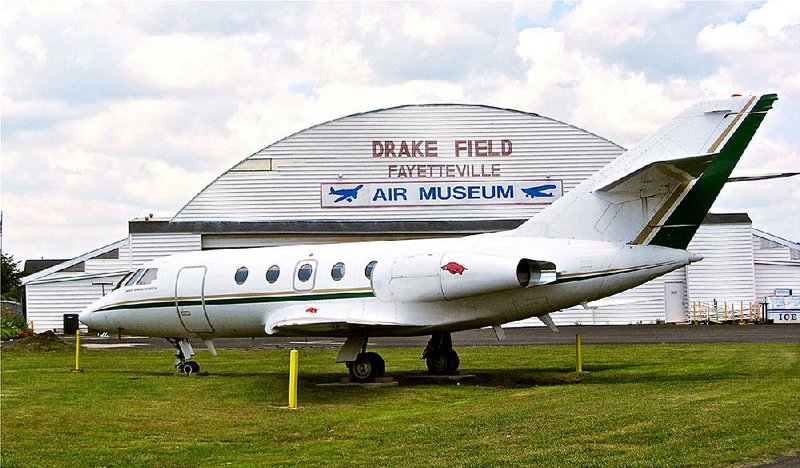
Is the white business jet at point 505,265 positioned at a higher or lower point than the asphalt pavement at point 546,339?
higher

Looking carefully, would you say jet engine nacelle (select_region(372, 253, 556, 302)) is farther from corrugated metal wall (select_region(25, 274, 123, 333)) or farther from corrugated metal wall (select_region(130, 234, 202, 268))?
corrugated metal wall (select_region(25, 274, 123, 333))

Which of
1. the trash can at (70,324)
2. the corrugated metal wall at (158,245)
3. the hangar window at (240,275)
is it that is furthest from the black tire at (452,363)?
the trash can at (70,324)

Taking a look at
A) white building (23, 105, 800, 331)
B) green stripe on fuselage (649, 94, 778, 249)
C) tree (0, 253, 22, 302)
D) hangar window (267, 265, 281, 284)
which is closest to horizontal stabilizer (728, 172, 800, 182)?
green stripe on fuselage (649, 94, 778, 249)

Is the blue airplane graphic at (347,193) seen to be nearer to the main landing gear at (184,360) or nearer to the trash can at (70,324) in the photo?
the trash can at (70,324)

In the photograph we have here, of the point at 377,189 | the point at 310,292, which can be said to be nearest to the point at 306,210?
the point at 377,189

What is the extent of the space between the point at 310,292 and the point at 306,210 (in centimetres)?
2567

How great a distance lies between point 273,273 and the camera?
21.4 m

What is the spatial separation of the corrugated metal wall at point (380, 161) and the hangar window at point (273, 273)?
81.1ft

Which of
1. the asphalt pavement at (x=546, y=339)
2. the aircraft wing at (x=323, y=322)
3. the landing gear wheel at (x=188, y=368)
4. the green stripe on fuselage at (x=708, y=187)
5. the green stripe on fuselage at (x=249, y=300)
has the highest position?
the green stripe on fuselage at (x=708, y=187)

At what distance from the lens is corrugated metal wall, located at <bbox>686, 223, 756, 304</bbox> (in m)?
47.9

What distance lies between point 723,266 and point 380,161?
1626cm

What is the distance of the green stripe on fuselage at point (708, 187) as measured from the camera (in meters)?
17.7

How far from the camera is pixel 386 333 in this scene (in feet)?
66.8

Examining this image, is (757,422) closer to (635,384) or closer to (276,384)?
(635,384)
